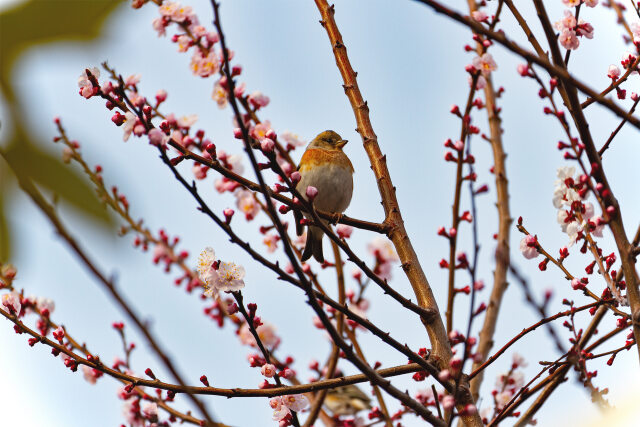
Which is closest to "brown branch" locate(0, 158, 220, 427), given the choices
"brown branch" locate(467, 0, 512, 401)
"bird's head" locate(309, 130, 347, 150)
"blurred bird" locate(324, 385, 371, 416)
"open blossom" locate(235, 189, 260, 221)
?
"brown branch" locate(467, 0, 512, 401)

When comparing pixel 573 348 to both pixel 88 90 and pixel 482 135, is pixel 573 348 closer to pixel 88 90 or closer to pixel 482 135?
pixel 88 90

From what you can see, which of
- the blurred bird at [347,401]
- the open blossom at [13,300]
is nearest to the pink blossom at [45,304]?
the open blossom at [13,300]

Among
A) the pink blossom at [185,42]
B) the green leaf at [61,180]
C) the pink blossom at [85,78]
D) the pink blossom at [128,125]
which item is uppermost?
the pink blossom at [185,42]

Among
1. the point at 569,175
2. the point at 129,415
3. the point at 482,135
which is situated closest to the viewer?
the point at 569,175

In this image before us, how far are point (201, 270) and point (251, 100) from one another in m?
1.79

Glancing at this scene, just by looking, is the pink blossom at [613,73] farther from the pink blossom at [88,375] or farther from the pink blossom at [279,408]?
the pink blossom at [88,375]

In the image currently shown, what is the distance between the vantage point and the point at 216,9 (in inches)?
75.9

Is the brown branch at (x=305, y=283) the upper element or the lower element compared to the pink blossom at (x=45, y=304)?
lower

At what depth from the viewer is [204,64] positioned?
489cm

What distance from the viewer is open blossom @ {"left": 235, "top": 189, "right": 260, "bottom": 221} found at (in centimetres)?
568

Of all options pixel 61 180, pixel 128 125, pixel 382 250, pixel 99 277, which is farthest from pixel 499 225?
pixel 61 180

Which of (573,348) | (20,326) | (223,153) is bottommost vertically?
(573,348)

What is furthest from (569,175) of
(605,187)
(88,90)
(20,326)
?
(20,326)

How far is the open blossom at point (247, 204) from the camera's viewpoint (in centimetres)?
568
